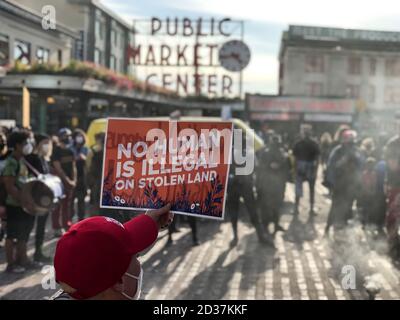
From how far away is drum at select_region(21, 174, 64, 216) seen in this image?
5.61 metres

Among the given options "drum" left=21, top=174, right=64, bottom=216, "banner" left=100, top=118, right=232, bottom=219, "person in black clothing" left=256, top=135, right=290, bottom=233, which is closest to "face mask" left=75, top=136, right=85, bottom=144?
"drum" left=21, top=174, right=64, bottom=216

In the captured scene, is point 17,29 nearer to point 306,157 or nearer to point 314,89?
point 306,157

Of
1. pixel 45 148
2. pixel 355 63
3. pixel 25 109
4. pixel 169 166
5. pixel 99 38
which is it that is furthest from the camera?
pixel 355 63

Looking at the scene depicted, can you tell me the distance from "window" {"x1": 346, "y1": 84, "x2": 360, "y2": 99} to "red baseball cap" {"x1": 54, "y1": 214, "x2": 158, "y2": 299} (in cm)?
2908

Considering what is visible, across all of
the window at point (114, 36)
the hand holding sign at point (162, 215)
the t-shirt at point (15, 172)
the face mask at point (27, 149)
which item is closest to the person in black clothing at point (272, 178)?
the face mask at point (27, 149)

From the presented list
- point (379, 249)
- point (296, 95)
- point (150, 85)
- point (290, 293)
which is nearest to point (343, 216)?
point (379, 249)

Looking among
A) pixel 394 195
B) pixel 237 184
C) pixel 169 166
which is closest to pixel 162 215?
pixel 169 166

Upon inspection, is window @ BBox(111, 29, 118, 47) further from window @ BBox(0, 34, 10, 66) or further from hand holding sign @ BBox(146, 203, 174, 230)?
hand holding sign @ BBox(146, 203, 174, 230)

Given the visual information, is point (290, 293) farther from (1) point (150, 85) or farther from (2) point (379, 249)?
(1) point (150, 85)

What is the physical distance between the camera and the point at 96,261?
1489mm

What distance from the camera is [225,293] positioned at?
17.1 feet

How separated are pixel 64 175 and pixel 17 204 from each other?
186 centimetres

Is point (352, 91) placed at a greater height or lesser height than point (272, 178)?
greater
